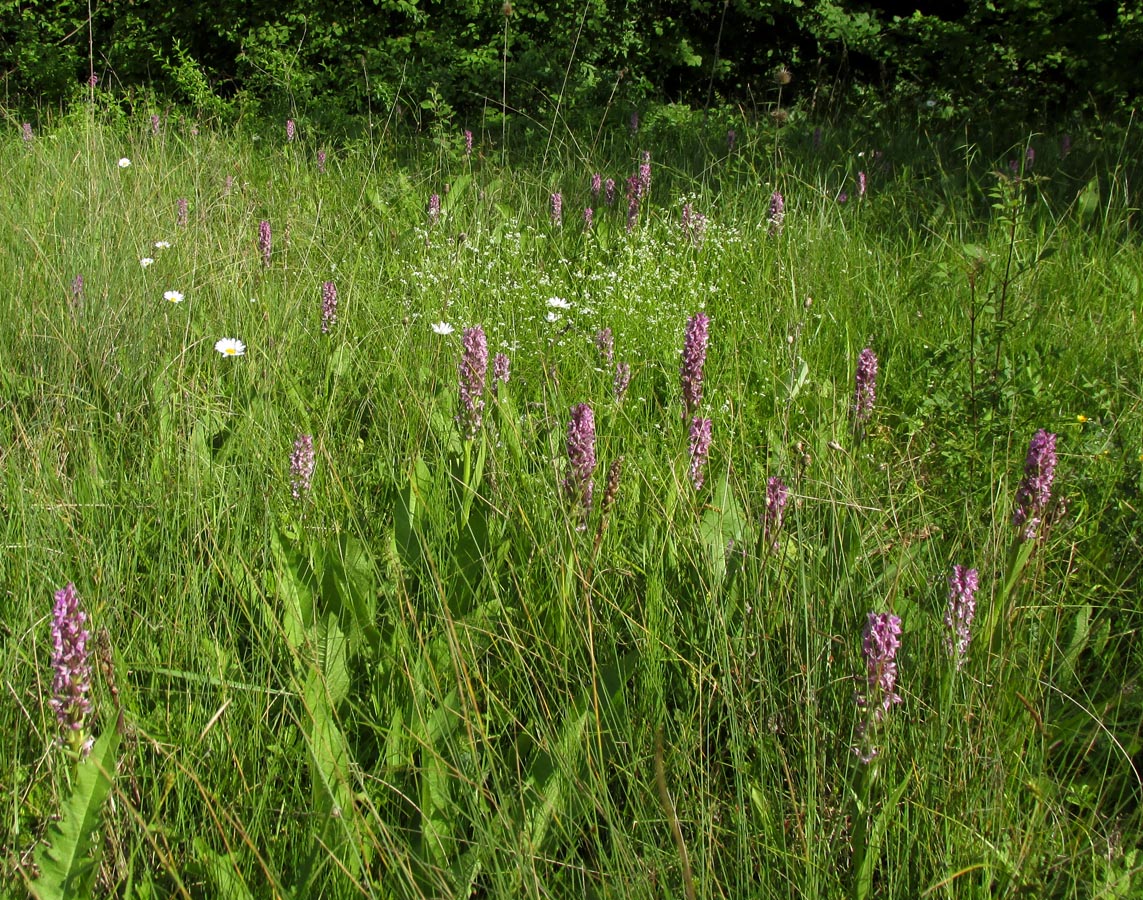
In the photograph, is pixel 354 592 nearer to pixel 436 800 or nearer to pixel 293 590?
pixel 293 590

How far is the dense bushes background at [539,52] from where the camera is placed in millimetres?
7363

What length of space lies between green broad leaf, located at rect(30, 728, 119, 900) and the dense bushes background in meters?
6.22

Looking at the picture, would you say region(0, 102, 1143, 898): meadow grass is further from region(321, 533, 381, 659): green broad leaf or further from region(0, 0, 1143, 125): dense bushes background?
region(0, 0, 1143, 125): dense bushes background

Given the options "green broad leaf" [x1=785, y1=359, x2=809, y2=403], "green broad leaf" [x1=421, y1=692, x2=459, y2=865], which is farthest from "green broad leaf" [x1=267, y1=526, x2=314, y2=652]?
"green broad leaf" [x1=785, y1=359, x2=809, y2=403]

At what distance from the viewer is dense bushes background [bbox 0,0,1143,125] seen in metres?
7.36

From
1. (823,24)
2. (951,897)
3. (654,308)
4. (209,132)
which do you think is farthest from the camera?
(823,24)

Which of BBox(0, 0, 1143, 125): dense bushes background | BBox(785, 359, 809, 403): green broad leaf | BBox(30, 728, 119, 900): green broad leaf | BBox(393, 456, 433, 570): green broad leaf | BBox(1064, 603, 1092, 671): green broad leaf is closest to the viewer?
BBox(30, 728, 119, 900): green broad leaf

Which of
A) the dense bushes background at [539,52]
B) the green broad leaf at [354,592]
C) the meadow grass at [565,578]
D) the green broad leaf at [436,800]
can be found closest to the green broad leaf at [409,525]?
the meadow grass at [565,578]

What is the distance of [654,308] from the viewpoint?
10.4ft

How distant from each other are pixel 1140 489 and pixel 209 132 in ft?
17.9

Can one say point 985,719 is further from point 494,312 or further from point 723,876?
point 494,312

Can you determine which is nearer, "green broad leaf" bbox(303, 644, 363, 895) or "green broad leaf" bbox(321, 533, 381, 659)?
"green broad leaf" bbox(303, 644, 363, 895)

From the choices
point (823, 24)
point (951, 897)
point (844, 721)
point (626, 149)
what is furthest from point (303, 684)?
point (823, 24)

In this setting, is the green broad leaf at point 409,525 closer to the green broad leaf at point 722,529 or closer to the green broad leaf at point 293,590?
the green broad leaf at point 293,590
